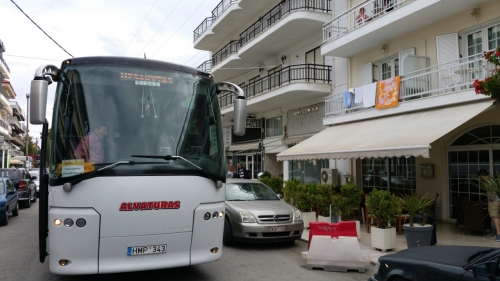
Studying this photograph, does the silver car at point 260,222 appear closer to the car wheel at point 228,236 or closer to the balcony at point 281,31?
the car wheel at point 228,236

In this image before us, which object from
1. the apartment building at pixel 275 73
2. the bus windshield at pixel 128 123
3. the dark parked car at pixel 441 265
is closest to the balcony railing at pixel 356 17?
the apartment building at pixel 275 73

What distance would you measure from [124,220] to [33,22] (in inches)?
444

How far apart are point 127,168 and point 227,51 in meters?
24.1

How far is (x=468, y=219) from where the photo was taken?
34.8ft

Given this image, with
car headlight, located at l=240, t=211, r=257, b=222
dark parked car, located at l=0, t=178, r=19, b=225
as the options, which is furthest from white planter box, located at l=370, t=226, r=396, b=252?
dark parked car, located at l=0, t=178, r=19, b=225

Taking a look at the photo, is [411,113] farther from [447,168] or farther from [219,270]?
[219,270]

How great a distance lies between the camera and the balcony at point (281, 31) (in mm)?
17922

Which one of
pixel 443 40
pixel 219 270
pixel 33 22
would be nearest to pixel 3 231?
pixel 33 22

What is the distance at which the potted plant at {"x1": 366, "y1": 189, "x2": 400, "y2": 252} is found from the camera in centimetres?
885

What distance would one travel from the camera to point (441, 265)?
14.2ft

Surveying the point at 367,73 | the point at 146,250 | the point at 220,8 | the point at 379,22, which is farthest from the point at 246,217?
the point at 220,8

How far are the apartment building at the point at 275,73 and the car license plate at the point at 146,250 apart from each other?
1322 cm

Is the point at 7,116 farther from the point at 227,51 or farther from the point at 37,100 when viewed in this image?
the point at 37,100

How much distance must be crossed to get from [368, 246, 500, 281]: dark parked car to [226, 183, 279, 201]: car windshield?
576 centimetres
